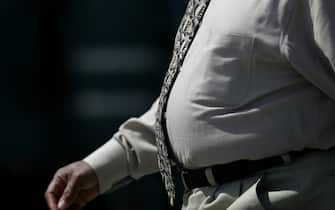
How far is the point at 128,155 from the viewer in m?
3.00

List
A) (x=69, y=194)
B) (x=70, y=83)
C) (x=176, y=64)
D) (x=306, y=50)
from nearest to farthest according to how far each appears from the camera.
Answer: (x=306, y=50), (x=176, y=64), (x=69, y=194), (x=70, y=83)

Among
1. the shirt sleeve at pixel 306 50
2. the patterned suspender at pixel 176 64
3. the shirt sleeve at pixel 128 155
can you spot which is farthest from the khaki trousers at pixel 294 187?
the shirt sleeve at pixel 128 155

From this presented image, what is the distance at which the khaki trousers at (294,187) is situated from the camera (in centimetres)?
236

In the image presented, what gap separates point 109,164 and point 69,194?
150 millimetres

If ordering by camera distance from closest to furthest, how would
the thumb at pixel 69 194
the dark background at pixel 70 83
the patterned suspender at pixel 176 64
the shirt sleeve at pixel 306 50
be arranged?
the shirt sleeve at pixel 306 50 < the patterned suspender at pixel 176 64 < the thumb at pixel 69 194 < the dark background at pixel 70 83

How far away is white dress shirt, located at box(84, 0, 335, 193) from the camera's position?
7.66ft

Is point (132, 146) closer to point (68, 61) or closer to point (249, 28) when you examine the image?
point (249, 28)

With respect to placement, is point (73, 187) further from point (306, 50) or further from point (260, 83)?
point (306, 50)

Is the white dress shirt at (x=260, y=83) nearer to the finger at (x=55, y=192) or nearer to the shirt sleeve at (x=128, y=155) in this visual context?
the shirt sleeve at (x=128, y=155)

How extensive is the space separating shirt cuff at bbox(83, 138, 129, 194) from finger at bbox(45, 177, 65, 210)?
0.10m

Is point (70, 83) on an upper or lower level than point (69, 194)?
lower

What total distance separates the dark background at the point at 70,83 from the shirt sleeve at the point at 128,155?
2.68m

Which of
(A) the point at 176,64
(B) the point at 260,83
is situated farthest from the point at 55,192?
(B) the point at 260,83

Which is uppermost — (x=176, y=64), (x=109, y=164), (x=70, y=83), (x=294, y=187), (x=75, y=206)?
(x=176, y=64)
